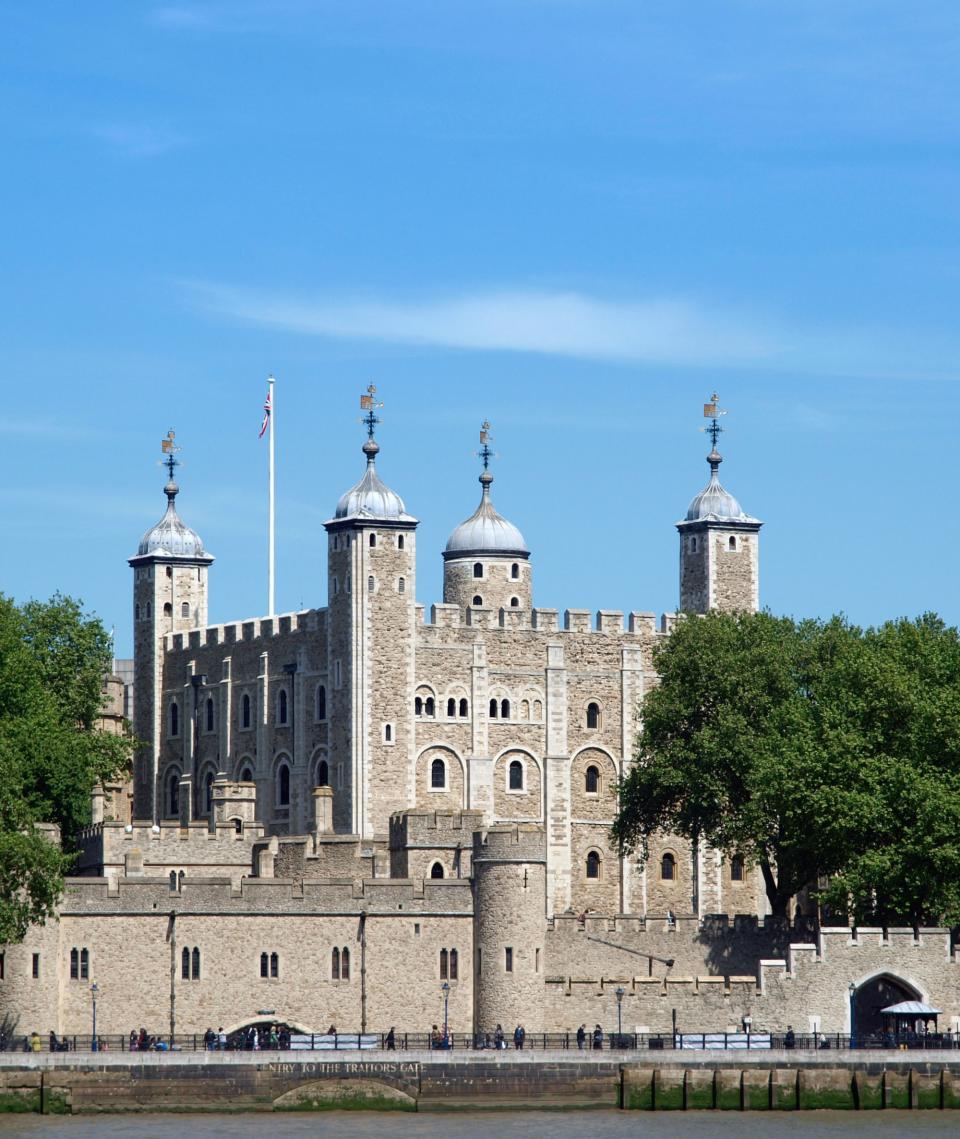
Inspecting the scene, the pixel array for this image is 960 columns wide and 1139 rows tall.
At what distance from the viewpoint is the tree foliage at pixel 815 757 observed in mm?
87312

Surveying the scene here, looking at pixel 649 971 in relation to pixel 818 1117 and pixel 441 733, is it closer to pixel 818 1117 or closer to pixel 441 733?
pixel 818 1117

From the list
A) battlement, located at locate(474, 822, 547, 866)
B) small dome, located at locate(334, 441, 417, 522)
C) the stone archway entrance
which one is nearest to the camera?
battlement, located at locate(474, 822, 547, 866)

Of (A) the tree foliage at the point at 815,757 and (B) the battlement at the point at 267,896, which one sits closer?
(B) the battlement at the point at 267,896

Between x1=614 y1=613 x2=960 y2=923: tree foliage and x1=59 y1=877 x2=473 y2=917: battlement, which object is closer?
x1=59 y1=877 x2=473 y2=917: battlement

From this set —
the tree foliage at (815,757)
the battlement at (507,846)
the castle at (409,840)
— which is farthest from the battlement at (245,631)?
the battlement at (507,846)

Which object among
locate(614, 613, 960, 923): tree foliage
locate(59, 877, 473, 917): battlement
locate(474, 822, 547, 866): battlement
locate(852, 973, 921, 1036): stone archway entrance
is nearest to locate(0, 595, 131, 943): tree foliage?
locate(59, 877, 473, 917): battlement

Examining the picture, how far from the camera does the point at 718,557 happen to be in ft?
391

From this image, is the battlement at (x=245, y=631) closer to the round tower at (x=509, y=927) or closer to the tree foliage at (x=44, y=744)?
the tree foliage at (x=44, y=744)

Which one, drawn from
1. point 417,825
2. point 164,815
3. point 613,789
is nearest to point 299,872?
point 417,825

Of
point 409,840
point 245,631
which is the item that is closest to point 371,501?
point 245,631

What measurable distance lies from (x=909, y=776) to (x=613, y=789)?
20923 millimetres

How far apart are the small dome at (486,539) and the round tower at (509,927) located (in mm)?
37367

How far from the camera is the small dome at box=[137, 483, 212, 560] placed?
123188mm

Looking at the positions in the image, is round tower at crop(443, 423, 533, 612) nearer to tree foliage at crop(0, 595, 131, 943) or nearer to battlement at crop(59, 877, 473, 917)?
tree foliage at crop(0, 595, 131, 943)
